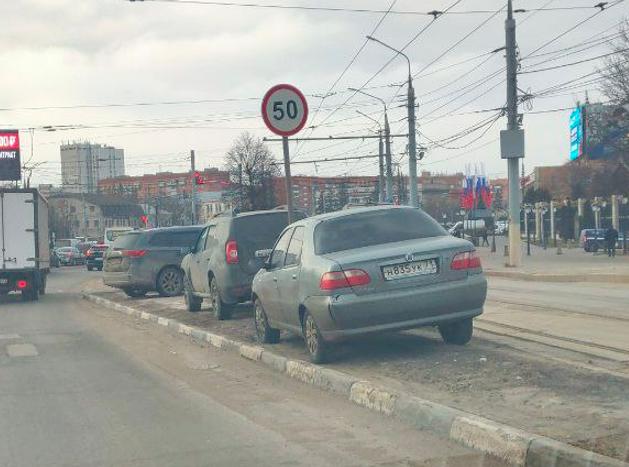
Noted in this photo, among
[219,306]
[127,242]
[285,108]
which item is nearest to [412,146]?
[127,242]

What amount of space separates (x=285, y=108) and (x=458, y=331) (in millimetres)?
3881

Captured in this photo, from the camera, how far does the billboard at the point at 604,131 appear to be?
141ft

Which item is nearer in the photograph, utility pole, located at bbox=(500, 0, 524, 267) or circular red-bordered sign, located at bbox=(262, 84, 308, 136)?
circular red-bordered sign, located at bbox=(262, 84, 308, 136)

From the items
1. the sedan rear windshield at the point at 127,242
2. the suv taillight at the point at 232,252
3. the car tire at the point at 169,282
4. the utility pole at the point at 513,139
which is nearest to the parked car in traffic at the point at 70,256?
the utility pole at the point at 513,139

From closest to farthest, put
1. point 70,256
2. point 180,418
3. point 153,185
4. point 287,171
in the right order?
point 180,418 → point 287,171 → point 70,256 → point 153,185

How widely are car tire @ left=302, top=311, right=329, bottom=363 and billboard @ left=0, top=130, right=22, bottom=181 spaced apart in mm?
46132

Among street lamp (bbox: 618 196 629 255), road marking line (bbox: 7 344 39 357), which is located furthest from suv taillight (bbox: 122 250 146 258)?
street lamp (bbox: 618 196 629 255)

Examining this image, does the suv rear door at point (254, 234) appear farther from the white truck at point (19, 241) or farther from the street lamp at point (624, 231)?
the street lamp at point (624, 231)

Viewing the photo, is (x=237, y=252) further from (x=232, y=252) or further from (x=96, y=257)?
(x=96, y=257)

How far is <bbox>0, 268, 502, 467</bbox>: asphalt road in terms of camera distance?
5.65 meters

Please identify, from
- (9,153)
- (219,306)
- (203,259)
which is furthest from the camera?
(9,153)

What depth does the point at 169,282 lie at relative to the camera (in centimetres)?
2191

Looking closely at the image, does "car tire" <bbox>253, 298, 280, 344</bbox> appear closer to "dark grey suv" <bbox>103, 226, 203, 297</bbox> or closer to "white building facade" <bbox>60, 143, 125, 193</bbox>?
"dark grey suv" <bbox>103, 226, 203, 297</bbox>

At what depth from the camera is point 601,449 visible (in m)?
4.92
